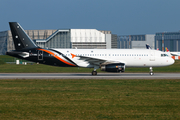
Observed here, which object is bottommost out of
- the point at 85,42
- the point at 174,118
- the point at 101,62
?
the point at 174,118

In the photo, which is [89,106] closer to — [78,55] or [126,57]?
[78,55]

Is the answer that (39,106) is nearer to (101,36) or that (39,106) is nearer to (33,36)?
(101,36)

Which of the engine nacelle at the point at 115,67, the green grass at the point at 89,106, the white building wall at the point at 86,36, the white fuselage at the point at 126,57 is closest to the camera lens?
the green grass at the point at 89,106

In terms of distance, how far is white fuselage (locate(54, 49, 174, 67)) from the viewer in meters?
37.6

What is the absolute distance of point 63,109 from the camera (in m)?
14.7

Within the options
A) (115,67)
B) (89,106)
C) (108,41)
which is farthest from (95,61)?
(108,41)

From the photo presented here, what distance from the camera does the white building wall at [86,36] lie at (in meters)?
113

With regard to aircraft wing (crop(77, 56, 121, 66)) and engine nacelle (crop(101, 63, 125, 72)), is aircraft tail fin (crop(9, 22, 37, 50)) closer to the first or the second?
aircraft wing (crop(77, 56, 121, 66))

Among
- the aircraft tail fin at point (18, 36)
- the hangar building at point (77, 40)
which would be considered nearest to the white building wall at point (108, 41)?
the hangar building at point (77, 40)

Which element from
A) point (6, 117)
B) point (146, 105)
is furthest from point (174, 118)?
point (6, 117)

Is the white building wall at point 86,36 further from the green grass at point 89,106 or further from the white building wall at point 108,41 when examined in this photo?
the green grass at point 89,106

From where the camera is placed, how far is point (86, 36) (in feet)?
374

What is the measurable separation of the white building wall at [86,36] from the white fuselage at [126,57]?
75.4 meters

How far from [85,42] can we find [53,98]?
95.2 m
